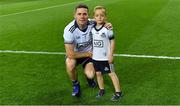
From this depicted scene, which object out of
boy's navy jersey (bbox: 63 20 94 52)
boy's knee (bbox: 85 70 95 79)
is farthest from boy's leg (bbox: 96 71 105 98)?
boy's navy jersey (bbox: 63 20 94 52)

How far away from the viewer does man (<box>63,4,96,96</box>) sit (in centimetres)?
788

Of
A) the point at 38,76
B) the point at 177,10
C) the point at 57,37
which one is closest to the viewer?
the point at 38,76

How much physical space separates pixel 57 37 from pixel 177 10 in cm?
785

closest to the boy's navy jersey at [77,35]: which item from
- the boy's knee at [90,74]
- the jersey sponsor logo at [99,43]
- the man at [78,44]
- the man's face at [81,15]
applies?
the man at [78,44]

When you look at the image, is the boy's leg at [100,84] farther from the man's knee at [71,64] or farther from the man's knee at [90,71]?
the man's knee at [71,64]

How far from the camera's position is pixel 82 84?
29.0 ft

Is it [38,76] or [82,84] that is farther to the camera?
[38,76]

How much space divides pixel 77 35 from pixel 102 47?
1.93 feet

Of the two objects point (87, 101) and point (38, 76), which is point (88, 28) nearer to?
point (87, 101)

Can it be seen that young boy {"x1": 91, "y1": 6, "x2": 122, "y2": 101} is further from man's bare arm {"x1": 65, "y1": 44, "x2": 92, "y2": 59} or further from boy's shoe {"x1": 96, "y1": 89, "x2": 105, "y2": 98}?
man's bare arm {"x1": 65, "y1": 44, "x2": 92, "y2": 59}

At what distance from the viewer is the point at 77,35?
8094mm

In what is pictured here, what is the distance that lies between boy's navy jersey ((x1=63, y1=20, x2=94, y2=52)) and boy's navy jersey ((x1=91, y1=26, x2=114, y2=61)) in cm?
24

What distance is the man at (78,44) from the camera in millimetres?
7875

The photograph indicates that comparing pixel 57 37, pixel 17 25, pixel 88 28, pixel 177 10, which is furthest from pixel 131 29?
pixel 88 28
